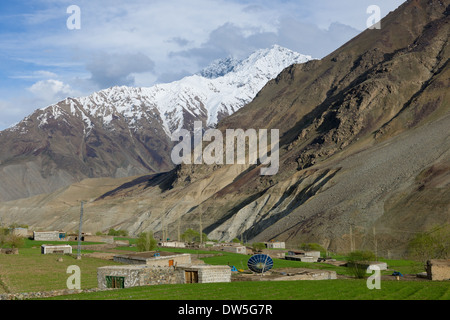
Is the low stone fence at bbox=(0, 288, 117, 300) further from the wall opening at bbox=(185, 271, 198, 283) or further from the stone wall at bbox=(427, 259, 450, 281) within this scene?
the stone wall at bbox=(427, 259, 450, 281)

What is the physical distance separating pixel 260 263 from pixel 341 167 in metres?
71.5

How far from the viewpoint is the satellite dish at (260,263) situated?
121ft

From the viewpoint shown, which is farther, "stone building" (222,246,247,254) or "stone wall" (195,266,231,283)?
"stone building" (222,246,247,254)

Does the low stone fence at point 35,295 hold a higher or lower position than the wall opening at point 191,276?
lower

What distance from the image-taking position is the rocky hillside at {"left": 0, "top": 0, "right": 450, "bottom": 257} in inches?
3204

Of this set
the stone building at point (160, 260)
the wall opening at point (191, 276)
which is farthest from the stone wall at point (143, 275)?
the stone building at point (160, 260)

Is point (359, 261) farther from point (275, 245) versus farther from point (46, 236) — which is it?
point (46, 236)

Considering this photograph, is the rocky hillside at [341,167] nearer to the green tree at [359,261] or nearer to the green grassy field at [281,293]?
the green tree at [359,261]

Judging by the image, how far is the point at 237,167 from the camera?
151375 millimetres

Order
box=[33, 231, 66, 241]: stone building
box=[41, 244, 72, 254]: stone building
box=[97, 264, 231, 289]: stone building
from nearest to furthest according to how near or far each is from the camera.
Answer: box=[97, 264, 231, 289]: stone building, box=[41, 244, 72, 254]: stone building, box=[33, 231, 66, 241]: stone building

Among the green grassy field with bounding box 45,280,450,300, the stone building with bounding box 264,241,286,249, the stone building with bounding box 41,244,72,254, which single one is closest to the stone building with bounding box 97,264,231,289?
the green grassy field with bounding box 45,280,450,300

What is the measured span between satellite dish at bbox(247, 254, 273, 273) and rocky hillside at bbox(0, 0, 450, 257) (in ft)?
125

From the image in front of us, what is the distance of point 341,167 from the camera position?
106 meters

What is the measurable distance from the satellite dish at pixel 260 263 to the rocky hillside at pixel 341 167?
37989 millimetres
